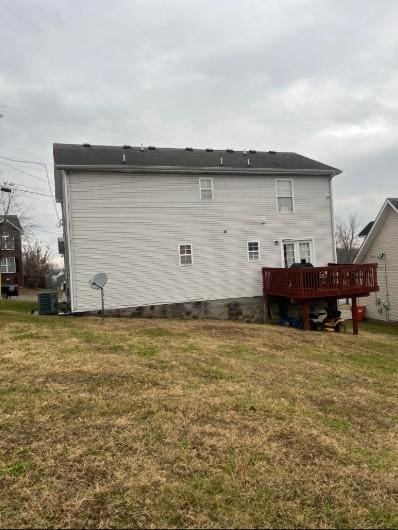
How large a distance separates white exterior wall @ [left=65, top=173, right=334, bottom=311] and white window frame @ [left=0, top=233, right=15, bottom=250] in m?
29.9

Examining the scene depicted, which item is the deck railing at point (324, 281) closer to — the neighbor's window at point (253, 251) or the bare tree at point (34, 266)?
the neighbor's window at point (253, 251)

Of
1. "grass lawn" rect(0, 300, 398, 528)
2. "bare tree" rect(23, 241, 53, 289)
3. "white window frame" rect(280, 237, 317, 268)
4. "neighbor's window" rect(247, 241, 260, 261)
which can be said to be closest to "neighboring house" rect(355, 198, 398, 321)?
"white window frame" rect(280, 237, 317, 268)

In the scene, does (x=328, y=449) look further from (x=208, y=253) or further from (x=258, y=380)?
(x=208, y=253)

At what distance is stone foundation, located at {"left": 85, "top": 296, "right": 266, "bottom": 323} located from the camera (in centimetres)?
1448

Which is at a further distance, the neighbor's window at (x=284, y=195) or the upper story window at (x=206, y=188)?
the neighbor's window at (x=284, y=195)

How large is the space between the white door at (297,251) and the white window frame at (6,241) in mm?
32633

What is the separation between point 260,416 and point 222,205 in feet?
38.0

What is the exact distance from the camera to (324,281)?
554 inches

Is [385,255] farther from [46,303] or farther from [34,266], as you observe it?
[34,266]

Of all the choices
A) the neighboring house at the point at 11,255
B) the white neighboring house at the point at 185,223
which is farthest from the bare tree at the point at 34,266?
the white neighboring house at the point at 185,223

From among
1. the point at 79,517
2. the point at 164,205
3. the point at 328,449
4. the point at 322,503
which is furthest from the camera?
the point at 164,205

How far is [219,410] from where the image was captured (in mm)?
5051

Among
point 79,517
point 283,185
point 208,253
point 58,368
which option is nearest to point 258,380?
point 58,368

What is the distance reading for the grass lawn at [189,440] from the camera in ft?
10.2
